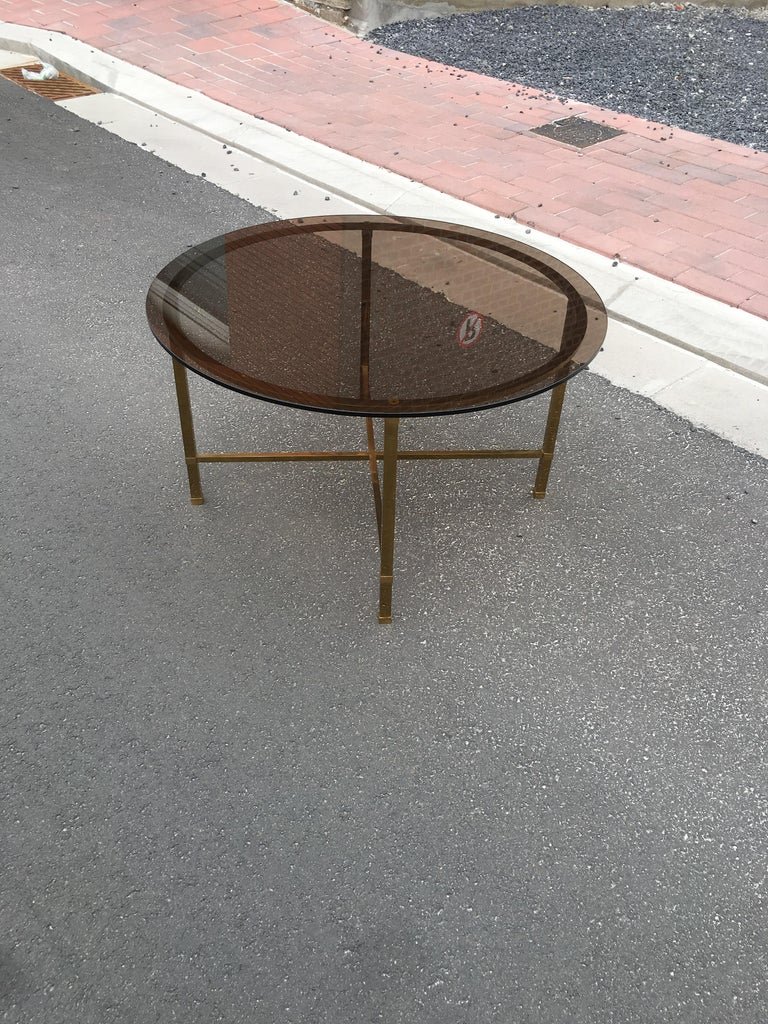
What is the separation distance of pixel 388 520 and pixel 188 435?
0.78 meters

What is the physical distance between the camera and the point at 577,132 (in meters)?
5.65

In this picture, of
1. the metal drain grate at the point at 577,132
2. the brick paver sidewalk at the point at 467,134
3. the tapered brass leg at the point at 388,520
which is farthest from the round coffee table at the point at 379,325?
the metal drain grate at the point at 577,132

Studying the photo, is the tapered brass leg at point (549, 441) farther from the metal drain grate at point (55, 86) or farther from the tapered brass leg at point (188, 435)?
the metal drain grate at point (55, 86)

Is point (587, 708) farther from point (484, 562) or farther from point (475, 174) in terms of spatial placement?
point (475, 174)

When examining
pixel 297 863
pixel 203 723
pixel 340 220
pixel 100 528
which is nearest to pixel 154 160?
pixel 340 220

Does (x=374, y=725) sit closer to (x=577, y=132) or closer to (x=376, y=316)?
(x=376, y=316)

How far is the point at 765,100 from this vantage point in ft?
20.6

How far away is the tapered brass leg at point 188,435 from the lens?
106 inches

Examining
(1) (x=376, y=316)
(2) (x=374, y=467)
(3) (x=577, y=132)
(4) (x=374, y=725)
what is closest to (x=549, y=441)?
(2) (x=374, y=467)

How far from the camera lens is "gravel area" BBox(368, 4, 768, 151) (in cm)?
615

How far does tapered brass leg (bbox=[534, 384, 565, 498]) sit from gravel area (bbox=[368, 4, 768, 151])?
151 inches

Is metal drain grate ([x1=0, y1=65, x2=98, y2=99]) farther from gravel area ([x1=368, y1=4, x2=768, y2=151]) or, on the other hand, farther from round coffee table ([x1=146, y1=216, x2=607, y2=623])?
round coffee table ([x1=146, y1=216, x2=607, y2=623])

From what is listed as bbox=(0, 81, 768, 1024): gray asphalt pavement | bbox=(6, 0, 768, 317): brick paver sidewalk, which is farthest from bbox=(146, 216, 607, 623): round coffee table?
bbox=(6, 0, 768, 317): brick paver sidewalk

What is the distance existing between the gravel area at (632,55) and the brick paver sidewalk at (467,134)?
0.27 m
